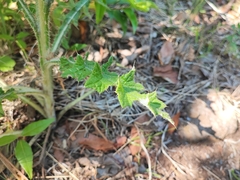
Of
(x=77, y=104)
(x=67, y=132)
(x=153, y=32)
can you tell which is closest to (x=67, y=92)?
(x=77, y=104)

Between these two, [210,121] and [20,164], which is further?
[210,121]

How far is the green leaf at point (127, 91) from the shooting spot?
927 mm

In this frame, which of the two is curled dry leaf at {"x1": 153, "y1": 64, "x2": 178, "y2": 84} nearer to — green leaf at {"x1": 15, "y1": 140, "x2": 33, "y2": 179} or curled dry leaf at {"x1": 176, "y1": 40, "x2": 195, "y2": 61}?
curled dry leaf at {"x1": 176, "y1": 40, "x2": 195, "y2": 61}

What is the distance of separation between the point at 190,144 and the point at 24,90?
82 cm

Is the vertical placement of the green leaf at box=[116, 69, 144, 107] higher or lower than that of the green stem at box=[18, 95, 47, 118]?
higher

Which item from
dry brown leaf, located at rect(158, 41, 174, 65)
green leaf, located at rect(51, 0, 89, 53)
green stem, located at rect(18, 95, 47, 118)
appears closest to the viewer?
green leaf, located at rect(51, 0, 89, 53)

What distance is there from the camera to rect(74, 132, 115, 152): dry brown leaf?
1453 millimetres

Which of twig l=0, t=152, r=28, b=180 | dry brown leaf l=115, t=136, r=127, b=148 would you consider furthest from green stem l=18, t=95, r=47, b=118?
dry brown leaf l=115, t=136, r=127, b=148

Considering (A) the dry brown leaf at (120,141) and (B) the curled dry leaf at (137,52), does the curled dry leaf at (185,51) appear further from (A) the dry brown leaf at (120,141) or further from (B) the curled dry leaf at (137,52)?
(A) the dry brown leaf at (120,141)

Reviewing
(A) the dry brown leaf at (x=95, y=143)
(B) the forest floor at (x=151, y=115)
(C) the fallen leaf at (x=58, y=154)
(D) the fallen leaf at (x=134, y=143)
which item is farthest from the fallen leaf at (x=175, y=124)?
(C) the fallen leaf at (x=58, y=154)

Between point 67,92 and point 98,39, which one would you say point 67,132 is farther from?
point 98,39

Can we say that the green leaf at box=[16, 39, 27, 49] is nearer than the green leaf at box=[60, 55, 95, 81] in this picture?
No

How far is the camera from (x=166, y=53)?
1795 mm

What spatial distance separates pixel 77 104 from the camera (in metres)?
1.53
